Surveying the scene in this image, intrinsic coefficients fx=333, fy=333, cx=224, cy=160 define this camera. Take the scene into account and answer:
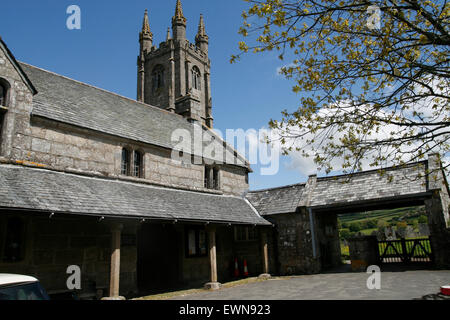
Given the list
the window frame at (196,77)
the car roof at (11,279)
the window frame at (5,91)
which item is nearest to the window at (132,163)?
the window frame at (5,91)

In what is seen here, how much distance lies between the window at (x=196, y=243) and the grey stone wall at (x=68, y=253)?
3282 mm

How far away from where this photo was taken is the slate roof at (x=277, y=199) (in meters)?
18.4

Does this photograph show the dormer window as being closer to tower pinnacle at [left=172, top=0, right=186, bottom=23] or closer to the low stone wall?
tower pinnacle at [left=172, top=0, right=186, bottom=23]

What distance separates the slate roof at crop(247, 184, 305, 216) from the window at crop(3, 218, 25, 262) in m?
11.9

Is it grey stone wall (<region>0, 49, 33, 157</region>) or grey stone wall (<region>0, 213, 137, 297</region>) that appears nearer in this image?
grey stone wall (<region>0, 213, 137, 297</region>)

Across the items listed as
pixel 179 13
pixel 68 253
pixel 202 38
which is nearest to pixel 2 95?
pixel 68 253

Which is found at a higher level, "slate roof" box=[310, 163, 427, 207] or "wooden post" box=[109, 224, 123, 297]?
"slate roof" box=[310, 163, 427, 207]

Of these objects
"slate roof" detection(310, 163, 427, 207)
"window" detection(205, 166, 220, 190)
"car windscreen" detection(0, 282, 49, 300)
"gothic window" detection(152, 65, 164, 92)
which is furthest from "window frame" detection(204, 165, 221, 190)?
"gothic window" detection(152, 65, 164, 92)

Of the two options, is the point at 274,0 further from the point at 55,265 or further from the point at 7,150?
the point at 55,265

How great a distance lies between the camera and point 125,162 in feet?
48.3

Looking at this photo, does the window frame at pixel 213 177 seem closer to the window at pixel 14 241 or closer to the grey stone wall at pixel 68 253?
the grey stone wall at pixel 68 253

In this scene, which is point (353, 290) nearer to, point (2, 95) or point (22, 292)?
point (22, 292)

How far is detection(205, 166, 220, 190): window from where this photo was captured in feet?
60.8
